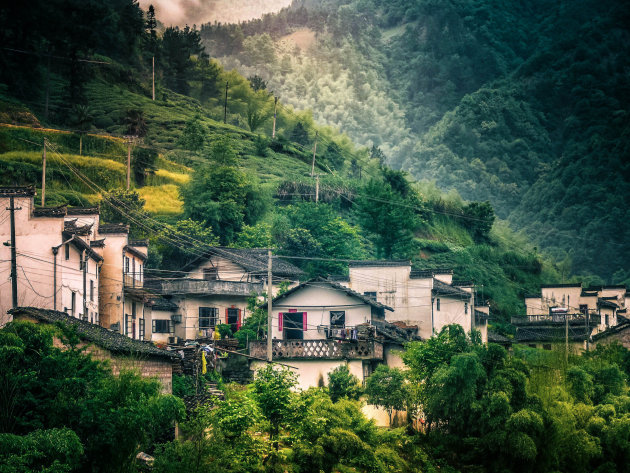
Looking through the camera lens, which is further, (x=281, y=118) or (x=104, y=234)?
(x=281, y=118)

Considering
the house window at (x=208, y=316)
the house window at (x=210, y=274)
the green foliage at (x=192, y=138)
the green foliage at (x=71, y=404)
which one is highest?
the green foliage at (x=192, y=138)

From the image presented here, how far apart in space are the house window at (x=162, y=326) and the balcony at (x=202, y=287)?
1.82m

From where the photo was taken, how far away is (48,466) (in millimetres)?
23219

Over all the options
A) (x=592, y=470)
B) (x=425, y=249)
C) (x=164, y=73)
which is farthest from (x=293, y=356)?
(x=164, y=73)

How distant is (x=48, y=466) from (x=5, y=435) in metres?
1.34

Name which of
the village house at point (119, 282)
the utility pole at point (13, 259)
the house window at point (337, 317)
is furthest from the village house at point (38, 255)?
the house window at point (337, 317)

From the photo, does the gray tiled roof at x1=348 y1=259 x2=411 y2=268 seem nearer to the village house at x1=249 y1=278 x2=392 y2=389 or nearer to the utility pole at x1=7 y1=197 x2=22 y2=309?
the village house at x1=249 y1=278 x2=392 y2=389

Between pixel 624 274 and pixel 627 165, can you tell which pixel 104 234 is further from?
pixel 627 165

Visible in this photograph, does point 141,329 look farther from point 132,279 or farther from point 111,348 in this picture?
point 111,348

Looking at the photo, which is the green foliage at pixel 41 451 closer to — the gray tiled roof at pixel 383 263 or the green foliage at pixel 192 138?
the gray tiled roof at pixel 383 263

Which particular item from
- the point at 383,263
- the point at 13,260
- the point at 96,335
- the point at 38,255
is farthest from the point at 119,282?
the point at 383,263

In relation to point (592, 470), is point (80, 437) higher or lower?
higher

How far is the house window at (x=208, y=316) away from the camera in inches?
2199

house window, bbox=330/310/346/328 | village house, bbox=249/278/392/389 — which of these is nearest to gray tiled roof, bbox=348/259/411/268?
village house, bbox=249/278/392/389
